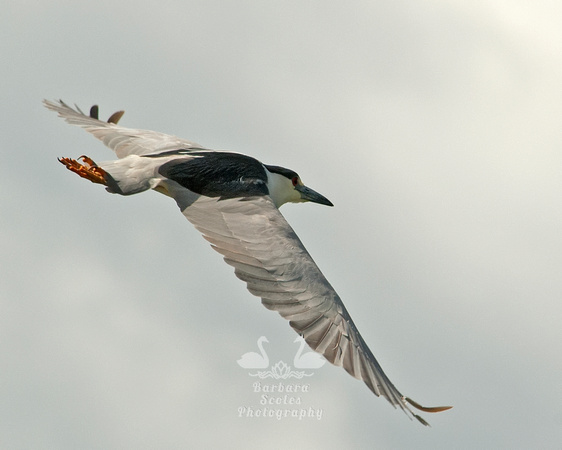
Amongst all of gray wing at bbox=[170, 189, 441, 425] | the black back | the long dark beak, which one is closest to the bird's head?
the long dark beak

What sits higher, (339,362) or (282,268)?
(282,268)

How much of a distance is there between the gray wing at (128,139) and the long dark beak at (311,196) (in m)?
1.62

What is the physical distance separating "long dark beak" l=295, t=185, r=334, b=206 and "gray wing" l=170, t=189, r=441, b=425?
2545 mm

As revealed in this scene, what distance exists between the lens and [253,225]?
37.1 ft

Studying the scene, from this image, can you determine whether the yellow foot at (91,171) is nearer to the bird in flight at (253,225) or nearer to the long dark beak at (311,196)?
the bird in flight at (253,225)

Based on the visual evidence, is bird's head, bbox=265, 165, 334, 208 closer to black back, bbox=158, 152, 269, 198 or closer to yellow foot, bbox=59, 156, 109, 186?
black back, bbox=158, 152, 269, 198

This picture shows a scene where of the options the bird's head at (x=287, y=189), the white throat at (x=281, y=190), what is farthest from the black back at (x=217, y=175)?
the white throat at (x=281, y=190)

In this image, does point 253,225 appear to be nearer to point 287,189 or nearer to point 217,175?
point 217,175

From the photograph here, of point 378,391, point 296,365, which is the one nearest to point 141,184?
point 296,365

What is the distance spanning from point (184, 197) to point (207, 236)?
0.77 m

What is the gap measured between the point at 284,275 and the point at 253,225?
1.00m

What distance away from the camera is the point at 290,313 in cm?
1010

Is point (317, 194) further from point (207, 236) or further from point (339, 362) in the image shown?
point (339, 362)

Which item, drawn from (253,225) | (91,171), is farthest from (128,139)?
(253,225)
